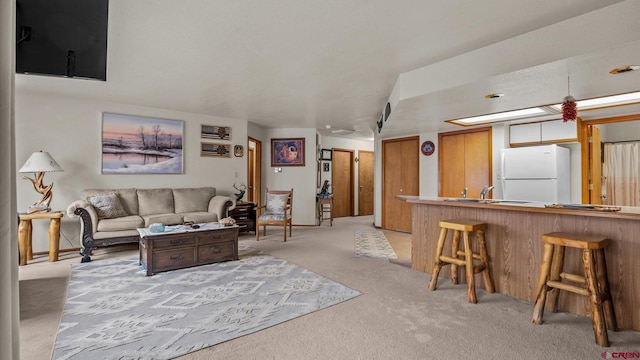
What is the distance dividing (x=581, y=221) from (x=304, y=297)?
2.37 m

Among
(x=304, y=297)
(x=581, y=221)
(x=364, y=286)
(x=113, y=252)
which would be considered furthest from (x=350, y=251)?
(x=113, y=252)

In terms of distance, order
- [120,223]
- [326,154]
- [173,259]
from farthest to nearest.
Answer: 1. [326,154]
2. [120,223]
3. [173,259]

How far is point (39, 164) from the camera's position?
392cm

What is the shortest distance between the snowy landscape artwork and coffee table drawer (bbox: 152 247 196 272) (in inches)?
88.6

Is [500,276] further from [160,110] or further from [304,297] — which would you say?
[160,110]

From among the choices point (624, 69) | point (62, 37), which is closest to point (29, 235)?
point (62, 37)

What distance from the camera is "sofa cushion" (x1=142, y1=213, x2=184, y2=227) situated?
436 cm

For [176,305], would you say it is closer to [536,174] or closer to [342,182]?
[536,174]

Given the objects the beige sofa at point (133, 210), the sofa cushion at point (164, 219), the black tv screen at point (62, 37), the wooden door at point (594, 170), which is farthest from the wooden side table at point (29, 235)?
the wooden door at point (594, 170)

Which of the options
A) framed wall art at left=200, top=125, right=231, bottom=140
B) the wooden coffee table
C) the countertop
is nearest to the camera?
the countertop

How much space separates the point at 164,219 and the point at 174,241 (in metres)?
1.21

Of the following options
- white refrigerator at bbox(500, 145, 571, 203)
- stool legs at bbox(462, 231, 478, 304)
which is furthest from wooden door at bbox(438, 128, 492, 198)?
stool legs at bbox(462, 231, 478, 304)

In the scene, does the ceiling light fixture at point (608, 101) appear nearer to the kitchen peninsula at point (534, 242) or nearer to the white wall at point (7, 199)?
the kitchen peninsula at point (534, 242)

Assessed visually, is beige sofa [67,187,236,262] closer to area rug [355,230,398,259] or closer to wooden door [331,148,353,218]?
area rug [355,230,398,259]
